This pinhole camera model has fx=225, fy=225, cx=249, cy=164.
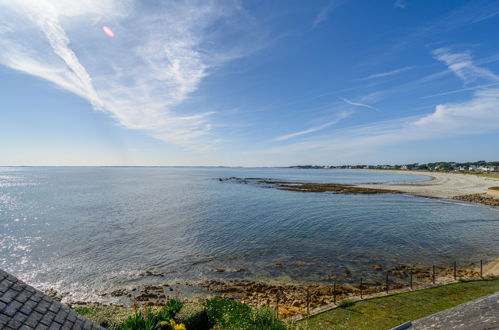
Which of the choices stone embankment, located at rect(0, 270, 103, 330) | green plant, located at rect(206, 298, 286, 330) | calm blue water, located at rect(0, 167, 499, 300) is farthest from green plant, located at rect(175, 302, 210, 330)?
calm blue water, located at rect(0, 167, 499, 300)

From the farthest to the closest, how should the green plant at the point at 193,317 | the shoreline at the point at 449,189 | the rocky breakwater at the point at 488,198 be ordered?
the shoreline at the point at 449,189
the rocky breakwater at the point at 488,198
the green plant at the point at 193,317

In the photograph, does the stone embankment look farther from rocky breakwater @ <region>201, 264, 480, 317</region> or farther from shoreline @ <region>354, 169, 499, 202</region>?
shoreline @ <region>354, 169, 499, 202</region>

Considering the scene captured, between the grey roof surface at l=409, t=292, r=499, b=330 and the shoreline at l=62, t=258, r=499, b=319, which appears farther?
the shoreline at l=62, t=258, r=499, b=319

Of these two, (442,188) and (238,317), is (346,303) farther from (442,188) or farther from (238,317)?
(442,188)

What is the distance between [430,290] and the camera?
15.5 m

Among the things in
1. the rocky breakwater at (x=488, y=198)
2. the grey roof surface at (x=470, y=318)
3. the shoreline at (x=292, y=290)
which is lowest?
the shoreline at (x=292, y=290)

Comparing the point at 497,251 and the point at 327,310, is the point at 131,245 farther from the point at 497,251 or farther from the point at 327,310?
the point at 497,251

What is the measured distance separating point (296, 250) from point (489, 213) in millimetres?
46136

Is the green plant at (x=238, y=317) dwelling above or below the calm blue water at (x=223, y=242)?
above

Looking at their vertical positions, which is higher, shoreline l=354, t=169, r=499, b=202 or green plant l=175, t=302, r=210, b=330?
green plant l=175, t=302, r=210, b=330

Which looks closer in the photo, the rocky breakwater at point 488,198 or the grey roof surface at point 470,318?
the grey roof surface at point 470,318

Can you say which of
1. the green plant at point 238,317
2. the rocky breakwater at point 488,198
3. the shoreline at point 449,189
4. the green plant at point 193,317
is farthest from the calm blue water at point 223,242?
the shoreline at point 449,189

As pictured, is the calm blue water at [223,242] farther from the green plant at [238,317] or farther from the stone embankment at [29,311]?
the stone embankment at [29,311]

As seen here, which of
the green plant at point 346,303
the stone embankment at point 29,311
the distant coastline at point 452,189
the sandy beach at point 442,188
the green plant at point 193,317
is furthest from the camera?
the sandy beach at point 442,188
